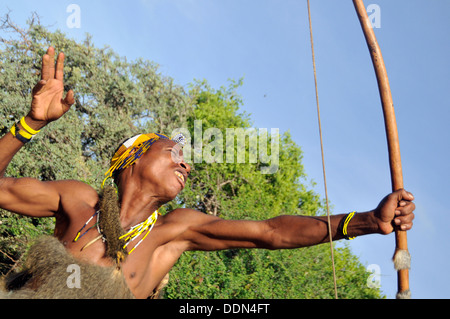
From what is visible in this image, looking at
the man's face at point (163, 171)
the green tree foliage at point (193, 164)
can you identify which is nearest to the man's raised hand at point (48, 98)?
the man's face at point (163, 171)

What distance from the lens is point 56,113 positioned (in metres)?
2.93

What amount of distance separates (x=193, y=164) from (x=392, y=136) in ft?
42.5

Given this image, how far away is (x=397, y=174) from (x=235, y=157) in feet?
44.6

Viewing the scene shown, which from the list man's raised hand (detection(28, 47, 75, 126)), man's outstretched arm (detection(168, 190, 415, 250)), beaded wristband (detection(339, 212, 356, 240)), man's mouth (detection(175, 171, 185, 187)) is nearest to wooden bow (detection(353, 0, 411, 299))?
man's outstretched arm (detection(168, 190, 415, 250))

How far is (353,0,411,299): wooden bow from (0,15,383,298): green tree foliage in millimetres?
6996

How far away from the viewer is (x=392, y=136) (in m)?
3.14

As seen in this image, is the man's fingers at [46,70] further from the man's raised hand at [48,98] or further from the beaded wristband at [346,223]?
the beaded wristband at [346,223]

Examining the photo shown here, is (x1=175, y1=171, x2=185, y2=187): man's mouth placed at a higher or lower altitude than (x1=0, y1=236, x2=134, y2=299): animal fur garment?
higher

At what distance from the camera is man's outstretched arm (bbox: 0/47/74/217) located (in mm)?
2900

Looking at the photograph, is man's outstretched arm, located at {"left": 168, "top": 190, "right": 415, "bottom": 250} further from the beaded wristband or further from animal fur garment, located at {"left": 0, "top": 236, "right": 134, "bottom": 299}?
animal fur garment, located at {"left": 0, "top": 236, "right": 134, "bottom": 299}

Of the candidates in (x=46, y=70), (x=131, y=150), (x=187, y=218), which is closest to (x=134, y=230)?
(x=187, y=218)

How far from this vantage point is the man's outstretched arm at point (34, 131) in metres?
2.90

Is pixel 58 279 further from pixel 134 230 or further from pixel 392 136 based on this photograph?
pixel 392 136

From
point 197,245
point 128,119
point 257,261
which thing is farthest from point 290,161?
point 197,245
